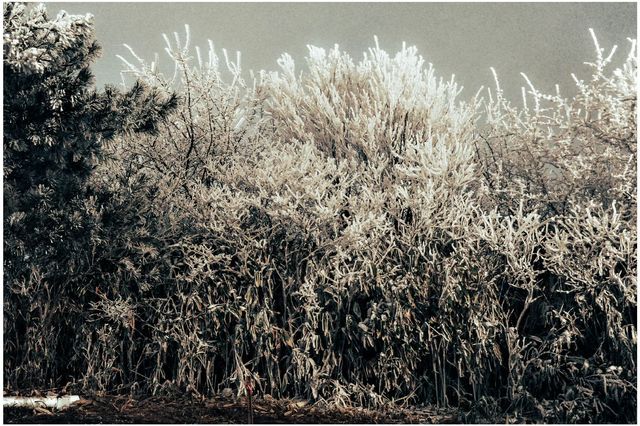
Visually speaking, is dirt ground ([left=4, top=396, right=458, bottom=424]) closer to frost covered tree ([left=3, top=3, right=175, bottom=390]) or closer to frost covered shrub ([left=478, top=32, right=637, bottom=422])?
frost covered shrub ([left=478, top=32, right=637, bottom=422])

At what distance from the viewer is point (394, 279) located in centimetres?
552

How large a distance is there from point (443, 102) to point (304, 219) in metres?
2.43

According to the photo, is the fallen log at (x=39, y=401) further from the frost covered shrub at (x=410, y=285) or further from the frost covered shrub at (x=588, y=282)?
the frost covered shrub at (x=588, y=282)

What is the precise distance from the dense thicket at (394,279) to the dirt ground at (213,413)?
6.4 inches

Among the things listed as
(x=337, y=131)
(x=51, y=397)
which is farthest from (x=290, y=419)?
(x=337, y=131)

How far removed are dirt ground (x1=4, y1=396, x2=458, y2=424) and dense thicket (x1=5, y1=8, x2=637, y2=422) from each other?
0.16 meters

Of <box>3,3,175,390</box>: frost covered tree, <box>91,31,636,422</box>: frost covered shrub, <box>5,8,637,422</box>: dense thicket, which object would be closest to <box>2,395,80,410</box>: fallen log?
<box>5,8,637,422</box>: dense thicket

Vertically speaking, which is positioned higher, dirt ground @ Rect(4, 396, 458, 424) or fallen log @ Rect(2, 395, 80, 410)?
fallen log @ Rect(2, 395, 80, 410)

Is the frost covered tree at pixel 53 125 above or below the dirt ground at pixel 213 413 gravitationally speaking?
above

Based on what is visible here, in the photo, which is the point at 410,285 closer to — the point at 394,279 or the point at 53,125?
the point at 394,279

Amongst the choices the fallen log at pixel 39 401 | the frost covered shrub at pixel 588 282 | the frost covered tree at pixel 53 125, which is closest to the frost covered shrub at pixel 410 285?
the frost covered shrub at pixel 588 282

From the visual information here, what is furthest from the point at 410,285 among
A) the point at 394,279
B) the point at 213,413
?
the point at 213,413

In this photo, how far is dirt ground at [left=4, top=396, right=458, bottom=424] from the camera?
5141 mm

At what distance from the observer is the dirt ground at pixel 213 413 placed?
202 inches
